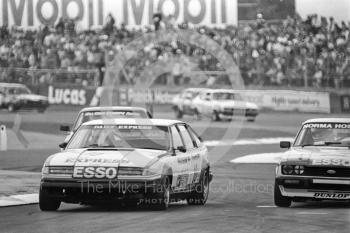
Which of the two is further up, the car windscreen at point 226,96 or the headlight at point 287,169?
the headlight at point 287,169

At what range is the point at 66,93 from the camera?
34.2 metres

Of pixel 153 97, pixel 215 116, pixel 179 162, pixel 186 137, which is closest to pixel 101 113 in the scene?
pixel 186 137

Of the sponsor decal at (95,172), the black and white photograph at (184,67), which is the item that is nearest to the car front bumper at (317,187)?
the sponsor decal at (95,172)

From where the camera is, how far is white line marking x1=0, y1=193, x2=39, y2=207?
40.9 feet

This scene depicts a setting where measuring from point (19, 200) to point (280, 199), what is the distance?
3.49 meters

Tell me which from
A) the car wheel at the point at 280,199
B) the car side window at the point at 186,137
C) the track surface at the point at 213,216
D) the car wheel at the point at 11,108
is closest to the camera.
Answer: the track surface at the point at 213,216

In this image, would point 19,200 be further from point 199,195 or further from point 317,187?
point 317,187

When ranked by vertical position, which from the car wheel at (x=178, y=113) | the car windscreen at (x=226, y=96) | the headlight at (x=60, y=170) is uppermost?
the headlight at (x=60, y=170)

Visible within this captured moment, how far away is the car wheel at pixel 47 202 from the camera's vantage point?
11.1 m

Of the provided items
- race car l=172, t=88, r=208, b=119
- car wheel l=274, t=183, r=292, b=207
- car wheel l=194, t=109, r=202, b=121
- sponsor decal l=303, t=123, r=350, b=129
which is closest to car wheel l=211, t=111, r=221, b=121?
car wheel l=194, t=109, r=202, b=121

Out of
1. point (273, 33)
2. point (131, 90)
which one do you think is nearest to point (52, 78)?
point (131, 90)

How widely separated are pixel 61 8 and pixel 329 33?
10057 mm

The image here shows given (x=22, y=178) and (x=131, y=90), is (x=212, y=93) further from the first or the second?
(x=22, y=178)

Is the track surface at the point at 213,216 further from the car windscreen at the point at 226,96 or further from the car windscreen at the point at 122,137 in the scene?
the car windscreen at the point at 226,96
